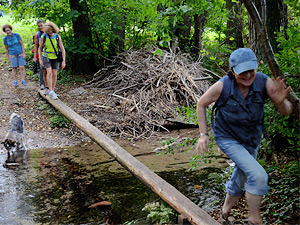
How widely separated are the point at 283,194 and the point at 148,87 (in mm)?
7095

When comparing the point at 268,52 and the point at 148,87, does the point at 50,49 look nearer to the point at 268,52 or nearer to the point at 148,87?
the point at 148,87

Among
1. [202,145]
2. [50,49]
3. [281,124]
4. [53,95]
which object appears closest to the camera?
[202,145]

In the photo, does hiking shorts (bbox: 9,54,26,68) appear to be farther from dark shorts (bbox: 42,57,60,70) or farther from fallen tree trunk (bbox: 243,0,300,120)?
fallen tree trunk (bbox: 243,0,300,120)

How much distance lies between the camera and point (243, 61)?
3361mm

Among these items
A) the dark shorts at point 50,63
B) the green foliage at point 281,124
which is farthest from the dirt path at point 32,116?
the green foliage at point 281,124

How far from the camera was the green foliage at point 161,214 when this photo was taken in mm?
4594

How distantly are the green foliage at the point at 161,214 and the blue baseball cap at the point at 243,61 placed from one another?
2.24 meters

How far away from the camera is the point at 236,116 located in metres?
3.48

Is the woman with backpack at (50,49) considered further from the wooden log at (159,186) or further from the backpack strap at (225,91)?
the backpack strap at (225,91)

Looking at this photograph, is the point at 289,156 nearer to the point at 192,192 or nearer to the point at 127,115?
the point at 192,192

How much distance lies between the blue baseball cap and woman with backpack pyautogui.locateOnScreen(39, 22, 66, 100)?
737 cm

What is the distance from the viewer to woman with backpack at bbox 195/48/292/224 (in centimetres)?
334

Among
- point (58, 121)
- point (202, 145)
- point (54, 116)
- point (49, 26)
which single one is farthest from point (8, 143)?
point (202, 145)

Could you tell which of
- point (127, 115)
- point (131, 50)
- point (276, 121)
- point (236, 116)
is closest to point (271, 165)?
point (276, 121)
